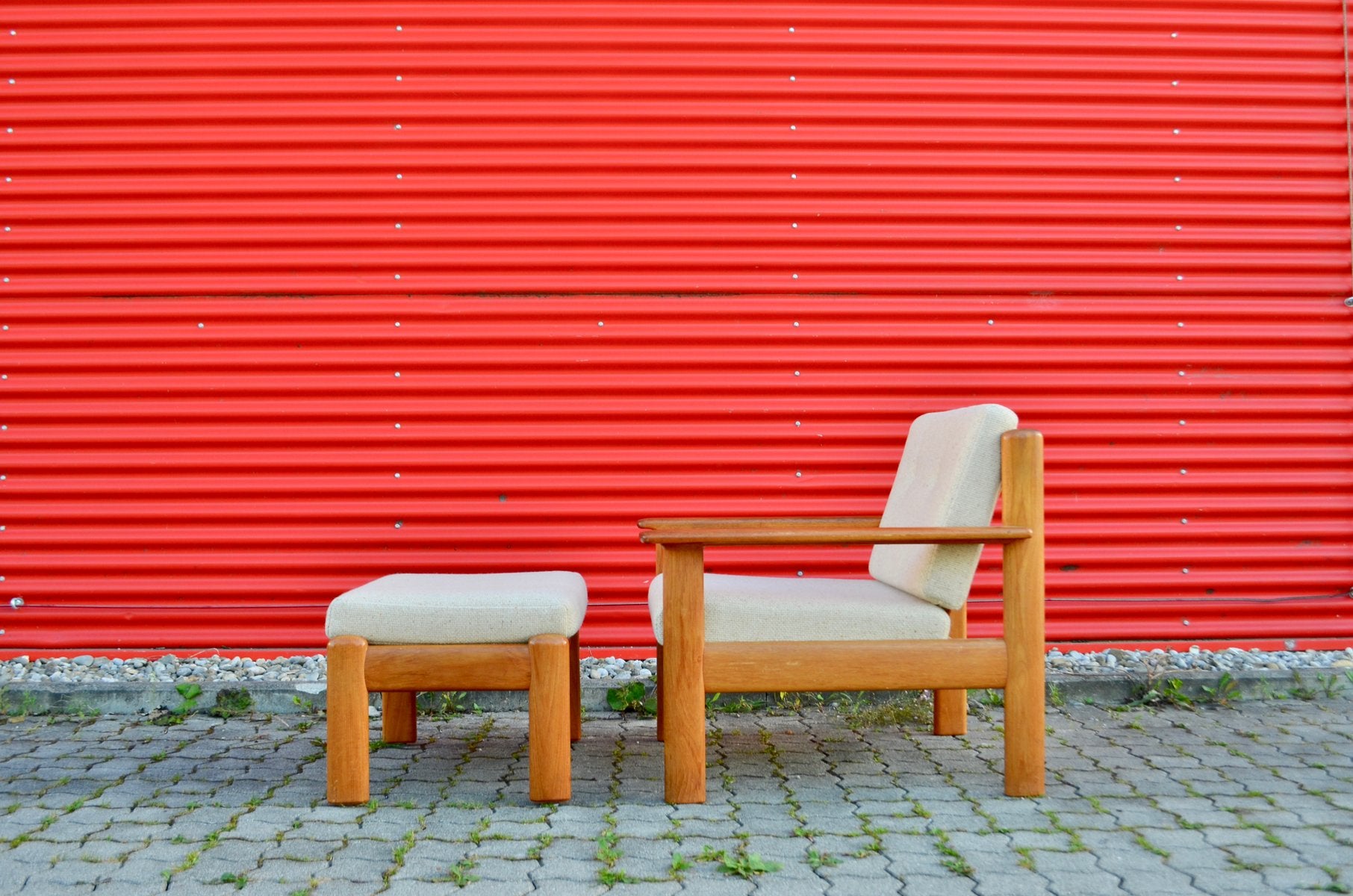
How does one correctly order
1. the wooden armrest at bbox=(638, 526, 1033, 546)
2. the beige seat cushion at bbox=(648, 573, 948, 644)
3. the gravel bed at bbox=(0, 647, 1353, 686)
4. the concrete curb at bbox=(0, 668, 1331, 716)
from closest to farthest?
the wooden armrest at bbox=(638, 526, 1033, 546), the beige seat cushion at bbox=(648, 573, 948, 644), the concrete curb at bbox=(0, 668, 1331, 716), the gravel bed at bbox=(0, 647, 1353, 686)

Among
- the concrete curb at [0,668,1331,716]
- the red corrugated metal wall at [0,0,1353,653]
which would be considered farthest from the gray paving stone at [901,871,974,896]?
the red corrugated metal wall at [0,0,1353,653]

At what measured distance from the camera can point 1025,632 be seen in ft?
9.02

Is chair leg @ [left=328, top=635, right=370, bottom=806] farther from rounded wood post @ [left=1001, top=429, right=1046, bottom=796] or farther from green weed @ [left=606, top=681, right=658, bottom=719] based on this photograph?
rounded wood post @ [left=1001, top=429, right=1046, bottom=796]

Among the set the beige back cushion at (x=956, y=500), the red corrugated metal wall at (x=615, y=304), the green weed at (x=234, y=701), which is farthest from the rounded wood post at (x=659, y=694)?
the green weed at (x=234, y=701)

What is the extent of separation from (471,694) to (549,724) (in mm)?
1251

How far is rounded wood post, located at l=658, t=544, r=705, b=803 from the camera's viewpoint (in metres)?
2.66

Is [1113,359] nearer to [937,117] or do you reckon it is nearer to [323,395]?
[937,117]

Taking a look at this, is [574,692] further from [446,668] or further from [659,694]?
[446,668]

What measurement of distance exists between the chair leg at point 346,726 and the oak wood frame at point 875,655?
2.65 feet

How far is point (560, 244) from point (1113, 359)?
235 cm

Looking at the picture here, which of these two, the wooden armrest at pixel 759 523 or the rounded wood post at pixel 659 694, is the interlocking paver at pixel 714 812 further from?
the wooden armrest at pixel 759 523

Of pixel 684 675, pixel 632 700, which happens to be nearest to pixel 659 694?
pixel 632 700

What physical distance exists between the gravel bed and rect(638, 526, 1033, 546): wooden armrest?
4.57ft

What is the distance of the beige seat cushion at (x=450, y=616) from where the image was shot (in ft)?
8.87
